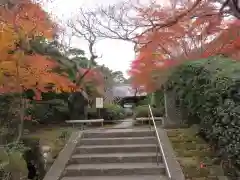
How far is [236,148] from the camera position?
6.49 meters

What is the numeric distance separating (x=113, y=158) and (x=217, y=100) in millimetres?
2903

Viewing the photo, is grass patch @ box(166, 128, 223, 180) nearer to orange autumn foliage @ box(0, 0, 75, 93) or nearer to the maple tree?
the maple tree

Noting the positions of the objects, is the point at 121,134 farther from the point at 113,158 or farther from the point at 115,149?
the point at 113,158

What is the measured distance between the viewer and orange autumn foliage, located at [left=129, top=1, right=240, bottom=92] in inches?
547

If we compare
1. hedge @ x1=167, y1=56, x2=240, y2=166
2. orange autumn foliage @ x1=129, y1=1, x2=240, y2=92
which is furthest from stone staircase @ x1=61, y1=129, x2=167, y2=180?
orange autumn foliage @ x1=129, y1=1, x2=240, y2=92

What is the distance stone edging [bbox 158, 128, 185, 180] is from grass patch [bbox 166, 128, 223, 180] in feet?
0.36

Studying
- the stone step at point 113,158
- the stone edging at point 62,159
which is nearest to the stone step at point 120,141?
the stone edging at point 62,159

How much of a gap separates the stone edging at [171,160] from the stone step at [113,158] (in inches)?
15.3

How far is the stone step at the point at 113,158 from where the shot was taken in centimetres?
804

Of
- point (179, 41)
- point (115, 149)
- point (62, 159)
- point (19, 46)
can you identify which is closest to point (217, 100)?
point (115, 149)

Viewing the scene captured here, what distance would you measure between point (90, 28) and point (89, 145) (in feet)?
31.8

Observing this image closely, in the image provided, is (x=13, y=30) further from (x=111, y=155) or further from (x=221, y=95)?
(x=221, y=95)

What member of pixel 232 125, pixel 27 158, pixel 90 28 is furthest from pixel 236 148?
pixel 90 28

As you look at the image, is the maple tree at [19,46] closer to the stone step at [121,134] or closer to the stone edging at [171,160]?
the stone step at [121,134]
